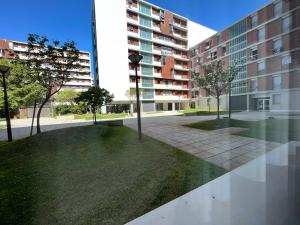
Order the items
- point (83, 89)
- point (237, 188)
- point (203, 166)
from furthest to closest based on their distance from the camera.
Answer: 1. point (83, 89)
2. point (203, 166)
3. point (237, 188)

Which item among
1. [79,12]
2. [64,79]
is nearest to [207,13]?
[79,12]

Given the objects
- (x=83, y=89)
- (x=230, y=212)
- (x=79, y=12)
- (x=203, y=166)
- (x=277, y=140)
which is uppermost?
(x=79, y=12)

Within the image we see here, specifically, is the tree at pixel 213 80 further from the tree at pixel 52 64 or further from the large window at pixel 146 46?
the large window at pixel 146 46

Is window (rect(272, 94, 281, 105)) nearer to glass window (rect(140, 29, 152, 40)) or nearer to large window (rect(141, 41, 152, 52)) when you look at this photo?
glass window (rect(140, 29, 152, 40))

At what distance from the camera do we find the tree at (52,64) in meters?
3.22

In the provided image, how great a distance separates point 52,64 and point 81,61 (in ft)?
2.06

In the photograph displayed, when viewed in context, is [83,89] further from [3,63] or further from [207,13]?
[207,13]

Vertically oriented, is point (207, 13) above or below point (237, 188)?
above

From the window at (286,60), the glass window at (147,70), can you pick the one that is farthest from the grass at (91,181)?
the glass window at (147,70)

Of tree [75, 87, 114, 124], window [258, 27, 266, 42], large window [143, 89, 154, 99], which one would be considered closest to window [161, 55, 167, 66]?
large window [143, 89, 154, 99]

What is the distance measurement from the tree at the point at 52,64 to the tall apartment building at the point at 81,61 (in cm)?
12

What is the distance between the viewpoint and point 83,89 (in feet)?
16.5

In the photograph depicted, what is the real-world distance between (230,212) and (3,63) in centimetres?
435

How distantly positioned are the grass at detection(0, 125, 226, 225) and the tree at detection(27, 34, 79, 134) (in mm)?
1617
